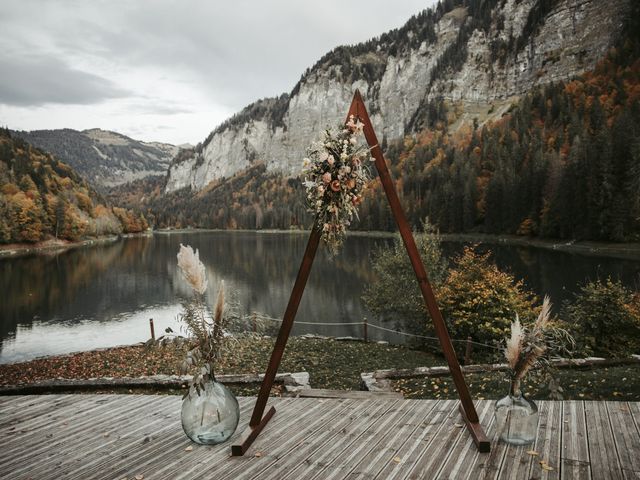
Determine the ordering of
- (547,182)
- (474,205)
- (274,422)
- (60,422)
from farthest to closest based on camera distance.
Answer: (474,205) < (547,182) < (60,422) < (274,422)

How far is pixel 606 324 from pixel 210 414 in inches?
438

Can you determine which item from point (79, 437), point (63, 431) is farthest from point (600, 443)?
point (63, 431)

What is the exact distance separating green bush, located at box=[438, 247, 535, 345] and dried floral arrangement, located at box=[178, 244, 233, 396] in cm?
1004

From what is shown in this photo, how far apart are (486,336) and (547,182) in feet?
200

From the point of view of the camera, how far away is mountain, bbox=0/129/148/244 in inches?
2968

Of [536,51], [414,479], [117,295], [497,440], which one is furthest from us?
[536,51]

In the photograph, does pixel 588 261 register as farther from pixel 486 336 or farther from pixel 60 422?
pixel 60 422

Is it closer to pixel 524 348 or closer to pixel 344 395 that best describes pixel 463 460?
pixel 524 348

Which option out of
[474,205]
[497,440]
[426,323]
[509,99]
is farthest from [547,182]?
[509,99]

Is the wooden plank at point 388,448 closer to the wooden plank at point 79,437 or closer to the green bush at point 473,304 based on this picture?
the wooden plank at point 79,437

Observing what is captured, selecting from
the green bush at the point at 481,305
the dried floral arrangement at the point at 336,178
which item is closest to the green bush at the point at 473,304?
the green bush at the point at 481,305

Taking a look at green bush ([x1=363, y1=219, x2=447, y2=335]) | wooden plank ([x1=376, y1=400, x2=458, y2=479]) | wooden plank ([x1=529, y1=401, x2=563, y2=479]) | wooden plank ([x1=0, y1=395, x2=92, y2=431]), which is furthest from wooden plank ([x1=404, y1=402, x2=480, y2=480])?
green bush ([x1=363, y1=219, x2=447, y2=335])

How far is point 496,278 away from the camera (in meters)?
13.2

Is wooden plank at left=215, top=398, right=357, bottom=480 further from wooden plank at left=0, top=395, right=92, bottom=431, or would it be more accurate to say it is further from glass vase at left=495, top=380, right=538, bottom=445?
wooden plank at left=0, top=395, right=92, bottom=431
